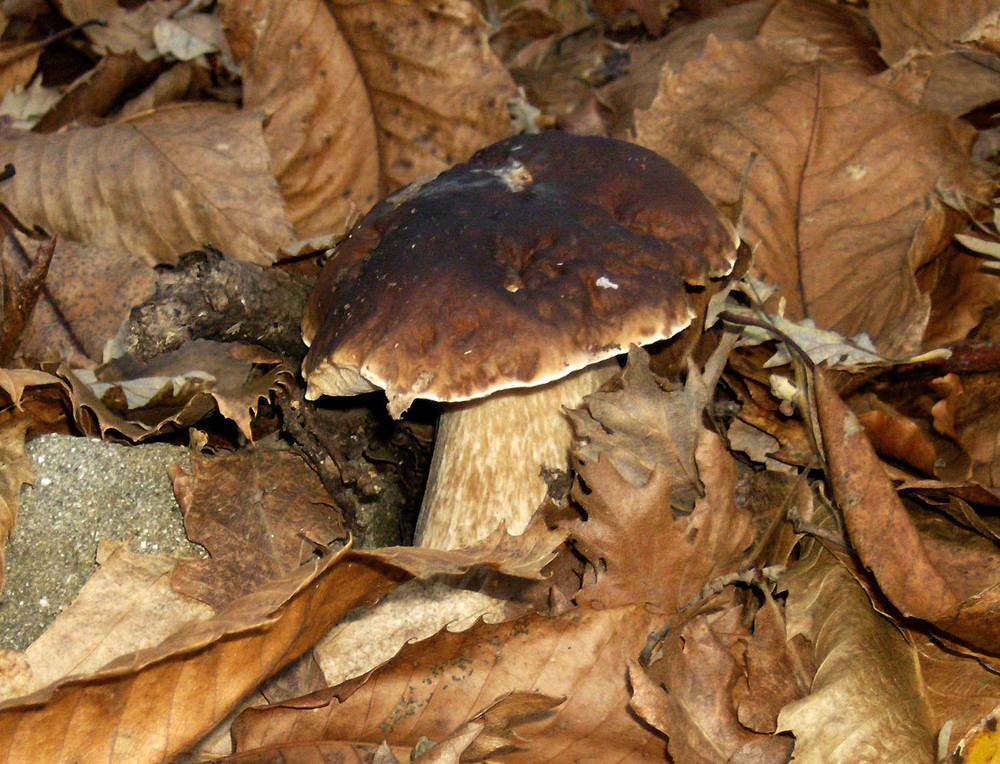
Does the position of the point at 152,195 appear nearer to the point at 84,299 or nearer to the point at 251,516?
the point at 84,299

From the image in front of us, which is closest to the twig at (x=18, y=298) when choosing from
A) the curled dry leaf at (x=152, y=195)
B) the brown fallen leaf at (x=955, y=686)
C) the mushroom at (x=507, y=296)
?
the curled dry leaf at (x=152, y=195)

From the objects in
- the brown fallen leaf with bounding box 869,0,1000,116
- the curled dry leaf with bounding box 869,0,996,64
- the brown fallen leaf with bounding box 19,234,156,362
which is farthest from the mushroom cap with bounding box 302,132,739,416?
the curled dry leaf with bounding box 869,0,996,64

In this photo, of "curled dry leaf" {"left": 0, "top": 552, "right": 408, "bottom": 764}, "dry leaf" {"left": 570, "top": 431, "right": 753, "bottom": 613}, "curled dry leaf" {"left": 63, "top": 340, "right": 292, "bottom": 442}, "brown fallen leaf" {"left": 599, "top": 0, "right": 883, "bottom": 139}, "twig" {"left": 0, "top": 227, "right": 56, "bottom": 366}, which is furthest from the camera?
"brown fallen leaf" {"left": 599, "top": 0, "right": 883, "bottom": 139}

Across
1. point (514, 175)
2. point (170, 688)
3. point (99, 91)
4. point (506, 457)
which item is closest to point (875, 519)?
point (506, 457)

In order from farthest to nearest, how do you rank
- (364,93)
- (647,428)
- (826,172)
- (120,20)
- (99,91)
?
(120,20), (99,91), (364,93), (826,172), (647,428)

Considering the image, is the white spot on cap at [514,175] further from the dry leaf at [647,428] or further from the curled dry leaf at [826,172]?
the curled dry leaf at [826,172]

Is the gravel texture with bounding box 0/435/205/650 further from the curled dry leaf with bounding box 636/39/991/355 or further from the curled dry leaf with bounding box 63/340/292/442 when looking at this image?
the curled dry leaf with bounding box 636/39/991/355
